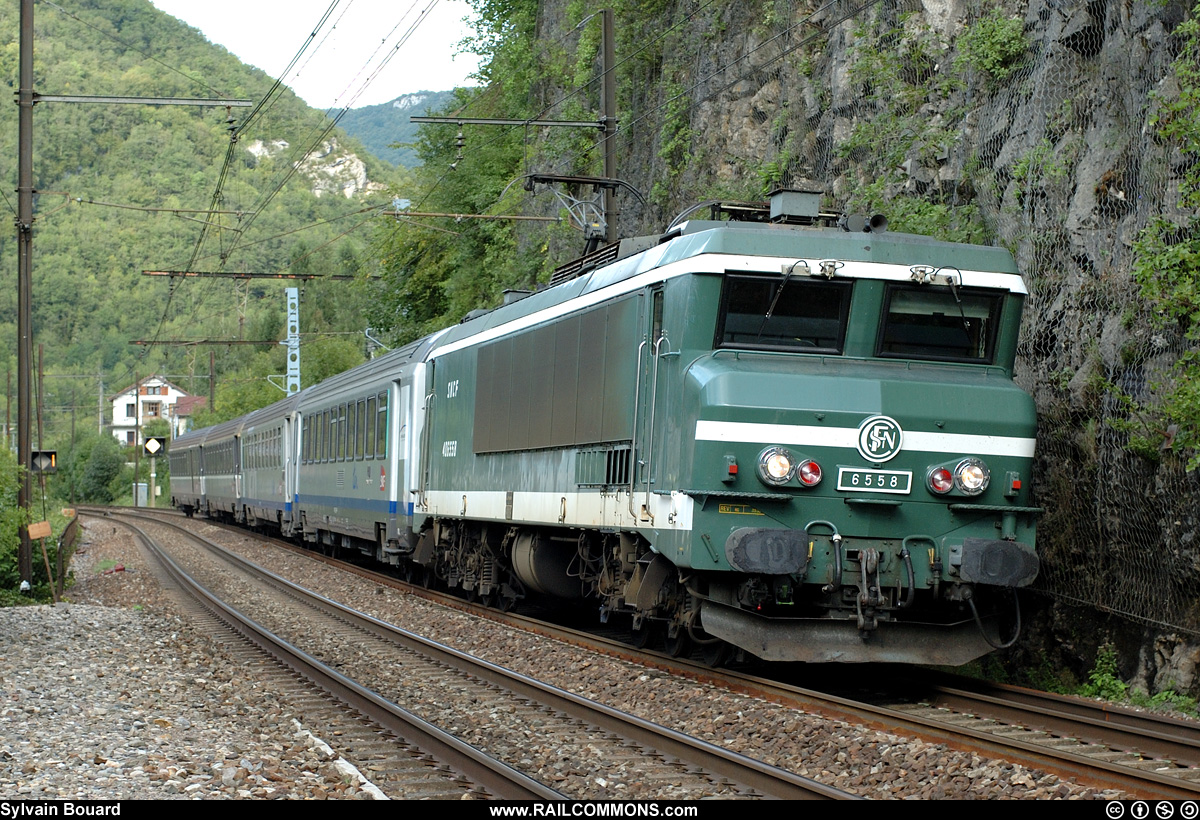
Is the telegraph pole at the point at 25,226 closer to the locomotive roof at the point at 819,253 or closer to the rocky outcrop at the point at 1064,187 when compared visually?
the rocky outcrop at the point at 1064,187

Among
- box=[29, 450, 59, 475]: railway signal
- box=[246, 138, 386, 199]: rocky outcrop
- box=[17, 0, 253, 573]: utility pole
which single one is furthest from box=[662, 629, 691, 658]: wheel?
box=[246, 138, 386, 199]: rocky outcrop

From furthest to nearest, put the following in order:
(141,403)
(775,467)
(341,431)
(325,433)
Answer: (141,403), (325,433), (341,431), (775,467)

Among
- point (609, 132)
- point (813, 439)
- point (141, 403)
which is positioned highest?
point (609, 132)

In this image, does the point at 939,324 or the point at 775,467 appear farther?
the point at 939,324

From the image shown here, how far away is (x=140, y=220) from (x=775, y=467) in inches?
4358

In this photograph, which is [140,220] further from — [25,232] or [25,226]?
[25,226]

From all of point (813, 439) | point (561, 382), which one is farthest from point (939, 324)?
point (561, 382)

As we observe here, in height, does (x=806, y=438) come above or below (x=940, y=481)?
above

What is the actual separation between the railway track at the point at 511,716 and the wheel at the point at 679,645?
4.85 feet

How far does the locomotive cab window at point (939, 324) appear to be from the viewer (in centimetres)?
982

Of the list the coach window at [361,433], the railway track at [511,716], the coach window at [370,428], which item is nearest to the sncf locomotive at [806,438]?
the railway track at [511,716]

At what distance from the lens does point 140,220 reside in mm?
110625

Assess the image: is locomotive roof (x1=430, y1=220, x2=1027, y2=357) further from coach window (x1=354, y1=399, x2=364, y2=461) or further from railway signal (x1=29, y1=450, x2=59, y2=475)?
railway signal (x1=29, y1=450, x2=59, y2=475)

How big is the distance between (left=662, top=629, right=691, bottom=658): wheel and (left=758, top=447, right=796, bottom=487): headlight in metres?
2.36
